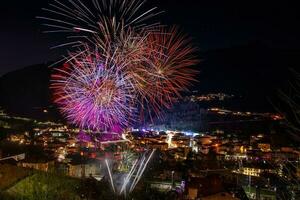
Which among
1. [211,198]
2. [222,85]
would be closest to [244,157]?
[211,198]

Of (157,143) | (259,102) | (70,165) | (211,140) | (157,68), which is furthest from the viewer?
(259,102)

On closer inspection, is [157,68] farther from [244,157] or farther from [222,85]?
[222,85]

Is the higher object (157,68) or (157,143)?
(157,68)

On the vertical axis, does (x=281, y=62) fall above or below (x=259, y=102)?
above

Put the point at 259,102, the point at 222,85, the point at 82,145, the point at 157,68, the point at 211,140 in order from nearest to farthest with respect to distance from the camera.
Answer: the point at 157,68 < the point at 82,145 < the point at 211,140 < the point at 259,102 < the point at 222,85

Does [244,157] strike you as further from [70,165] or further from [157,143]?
[70,165]

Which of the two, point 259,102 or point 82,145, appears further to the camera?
point 259,102

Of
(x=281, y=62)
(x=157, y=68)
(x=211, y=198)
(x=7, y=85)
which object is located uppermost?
(x=281, y=62)

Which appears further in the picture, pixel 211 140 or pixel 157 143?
pixel 211 140

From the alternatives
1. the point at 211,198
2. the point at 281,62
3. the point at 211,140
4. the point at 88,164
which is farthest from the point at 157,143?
the point at 281,62
